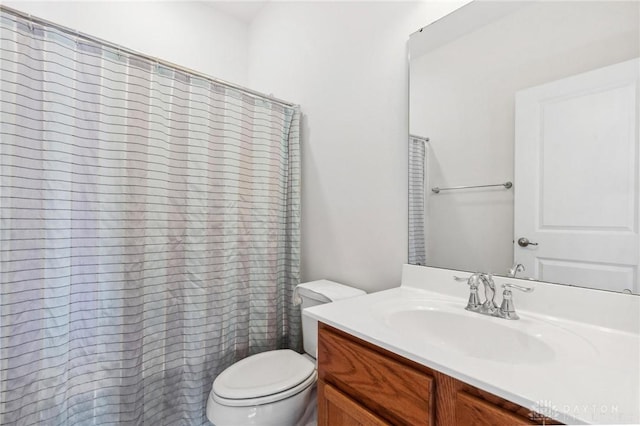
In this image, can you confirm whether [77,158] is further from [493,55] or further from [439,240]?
[493,55]

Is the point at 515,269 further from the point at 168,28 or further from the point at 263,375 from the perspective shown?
the point at 168,28

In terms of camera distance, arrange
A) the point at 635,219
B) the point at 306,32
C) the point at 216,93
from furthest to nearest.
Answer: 1. the point at 306,32
2. the point at 216,93
3. the point at 635,219

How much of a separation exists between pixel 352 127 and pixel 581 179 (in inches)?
38.3

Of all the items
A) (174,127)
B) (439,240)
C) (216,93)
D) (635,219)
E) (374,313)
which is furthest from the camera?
(216,93)

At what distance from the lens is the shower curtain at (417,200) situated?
1259mm

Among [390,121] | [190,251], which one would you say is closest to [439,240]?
[390,121]

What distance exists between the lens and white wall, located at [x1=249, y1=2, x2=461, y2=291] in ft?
4.39

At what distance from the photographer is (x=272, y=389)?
1.14 metres

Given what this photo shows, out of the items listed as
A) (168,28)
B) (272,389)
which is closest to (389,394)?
(272,389)

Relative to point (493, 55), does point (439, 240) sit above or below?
below

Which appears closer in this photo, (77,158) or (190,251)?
(77,158)

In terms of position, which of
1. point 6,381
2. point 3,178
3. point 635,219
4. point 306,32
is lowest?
point 6,381

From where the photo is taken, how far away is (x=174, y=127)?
1363 mm

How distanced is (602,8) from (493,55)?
29 centimetres
